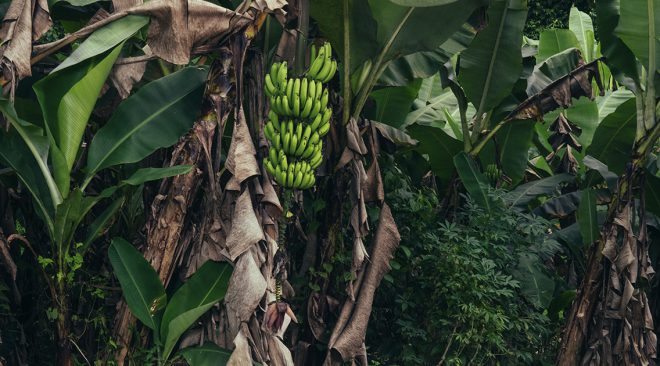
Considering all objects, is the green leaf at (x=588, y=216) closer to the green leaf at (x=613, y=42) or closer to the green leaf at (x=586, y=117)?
the green leaf at (x=613, y=42)

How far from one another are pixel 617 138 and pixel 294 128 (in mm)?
2787

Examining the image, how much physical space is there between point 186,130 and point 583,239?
280cm

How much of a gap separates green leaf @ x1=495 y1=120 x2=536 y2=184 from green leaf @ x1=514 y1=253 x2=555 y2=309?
93cm

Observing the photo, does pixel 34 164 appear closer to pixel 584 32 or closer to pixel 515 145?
pixel 515 145

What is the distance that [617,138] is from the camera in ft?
19.5

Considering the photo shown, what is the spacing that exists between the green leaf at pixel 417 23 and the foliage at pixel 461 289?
1012 mm

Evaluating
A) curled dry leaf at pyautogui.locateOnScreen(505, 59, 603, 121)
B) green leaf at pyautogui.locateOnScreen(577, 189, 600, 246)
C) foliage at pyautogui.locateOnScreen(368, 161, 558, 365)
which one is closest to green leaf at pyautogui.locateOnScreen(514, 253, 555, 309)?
foliage at pyautogui.locateOnScreen(368, 161, 558, 365)

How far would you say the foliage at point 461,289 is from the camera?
5.02m

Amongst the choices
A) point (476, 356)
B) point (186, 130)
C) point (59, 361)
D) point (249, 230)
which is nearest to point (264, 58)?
point (186, 130)

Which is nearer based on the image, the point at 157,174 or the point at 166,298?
the point at 157,174

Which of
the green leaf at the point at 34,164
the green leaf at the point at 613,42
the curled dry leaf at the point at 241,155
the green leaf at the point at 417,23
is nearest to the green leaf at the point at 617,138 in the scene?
the green leaf at the point at 613,42

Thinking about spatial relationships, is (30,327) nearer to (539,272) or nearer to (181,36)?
(181,36)

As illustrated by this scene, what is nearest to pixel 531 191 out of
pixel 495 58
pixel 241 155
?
pixel 495 58

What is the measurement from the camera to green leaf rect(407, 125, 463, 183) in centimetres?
589
